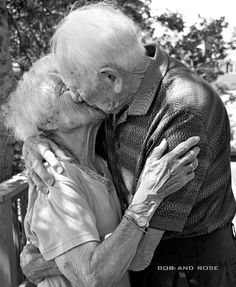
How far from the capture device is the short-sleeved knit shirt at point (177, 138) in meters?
1.48

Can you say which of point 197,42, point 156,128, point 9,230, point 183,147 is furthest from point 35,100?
point 197,42

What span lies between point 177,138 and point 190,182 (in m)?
0.15

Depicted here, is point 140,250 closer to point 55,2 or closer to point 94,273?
point 94,273

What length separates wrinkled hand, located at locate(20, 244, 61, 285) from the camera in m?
1.66

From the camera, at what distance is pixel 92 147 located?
5.83 ft

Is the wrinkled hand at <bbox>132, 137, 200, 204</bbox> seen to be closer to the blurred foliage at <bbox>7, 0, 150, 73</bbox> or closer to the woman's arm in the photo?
the woman's arm

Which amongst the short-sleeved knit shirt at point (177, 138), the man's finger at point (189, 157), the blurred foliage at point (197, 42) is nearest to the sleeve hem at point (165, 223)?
the short-sleeved knit shirt at point (177, 138)

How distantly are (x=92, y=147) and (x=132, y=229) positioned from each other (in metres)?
0.42

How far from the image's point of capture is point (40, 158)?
1730 millimetres

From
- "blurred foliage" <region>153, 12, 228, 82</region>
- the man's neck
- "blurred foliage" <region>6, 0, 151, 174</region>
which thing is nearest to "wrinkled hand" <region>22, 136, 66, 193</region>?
the man's neck

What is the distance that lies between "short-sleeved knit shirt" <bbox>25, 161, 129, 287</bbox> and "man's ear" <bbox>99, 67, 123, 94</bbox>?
1.02 feet

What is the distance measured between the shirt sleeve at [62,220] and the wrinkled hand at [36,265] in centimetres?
14

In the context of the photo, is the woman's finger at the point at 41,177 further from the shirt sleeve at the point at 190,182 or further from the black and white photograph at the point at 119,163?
the shirt sleeve at the point at 190,182

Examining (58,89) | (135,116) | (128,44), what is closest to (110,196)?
(135,116)
